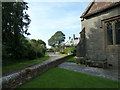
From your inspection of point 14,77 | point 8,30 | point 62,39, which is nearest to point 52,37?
point 62,39

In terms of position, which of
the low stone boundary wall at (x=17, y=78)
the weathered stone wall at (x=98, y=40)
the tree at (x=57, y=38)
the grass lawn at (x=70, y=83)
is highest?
the tree at (x=57, y=38)

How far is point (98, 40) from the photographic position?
11.6 metres

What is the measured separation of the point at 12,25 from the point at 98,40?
1302 cm

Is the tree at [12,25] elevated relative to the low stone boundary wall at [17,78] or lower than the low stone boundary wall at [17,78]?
elevated

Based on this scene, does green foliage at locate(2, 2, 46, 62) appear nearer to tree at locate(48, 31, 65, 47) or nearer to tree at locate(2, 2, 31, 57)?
Result: tree at locate(2, 2, 31, 57)

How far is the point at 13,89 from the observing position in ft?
15.4

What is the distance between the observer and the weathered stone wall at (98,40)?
1018 cm

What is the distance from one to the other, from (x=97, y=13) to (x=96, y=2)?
109 inches

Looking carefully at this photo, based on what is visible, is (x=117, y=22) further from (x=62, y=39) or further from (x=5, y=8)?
(x=62, y=39)

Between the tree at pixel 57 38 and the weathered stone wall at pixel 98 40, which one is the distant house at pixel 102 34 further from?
the tree at pixel 57 38

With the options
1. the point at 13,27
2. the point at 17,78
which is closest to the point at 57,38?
the point at 13,27

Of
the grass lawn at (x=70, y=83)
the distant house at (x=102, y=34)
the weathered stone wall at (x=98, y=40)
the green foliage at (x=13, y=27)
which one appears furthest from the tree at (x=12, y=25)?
the weathered stone wall at (x=98, y=40)

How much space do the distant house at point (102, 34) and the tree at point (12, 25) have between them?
10568 mm

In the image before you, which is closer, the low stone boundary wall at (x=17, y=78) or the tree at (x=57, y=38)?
the low stone boundary wall at (x=17, y=78)
